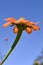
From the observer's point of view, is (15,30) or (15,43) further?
(15,30)

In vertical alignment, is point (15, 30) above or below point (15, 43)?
above

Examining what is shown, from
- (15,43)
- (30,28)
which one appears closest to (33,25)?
(30,28)

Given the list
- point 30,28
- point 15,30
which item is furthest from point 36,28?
point 15,30

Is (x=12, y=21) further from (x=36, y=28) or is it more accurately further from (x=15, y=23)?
(x=36, y=28)

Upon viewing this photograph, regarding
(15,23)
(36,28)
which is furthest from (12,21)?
(36,28)

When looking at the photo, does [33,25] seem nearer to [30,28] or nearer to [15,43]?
[30,28]

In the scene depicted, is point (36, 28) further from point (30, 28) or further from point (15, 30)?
point (15, 30)
